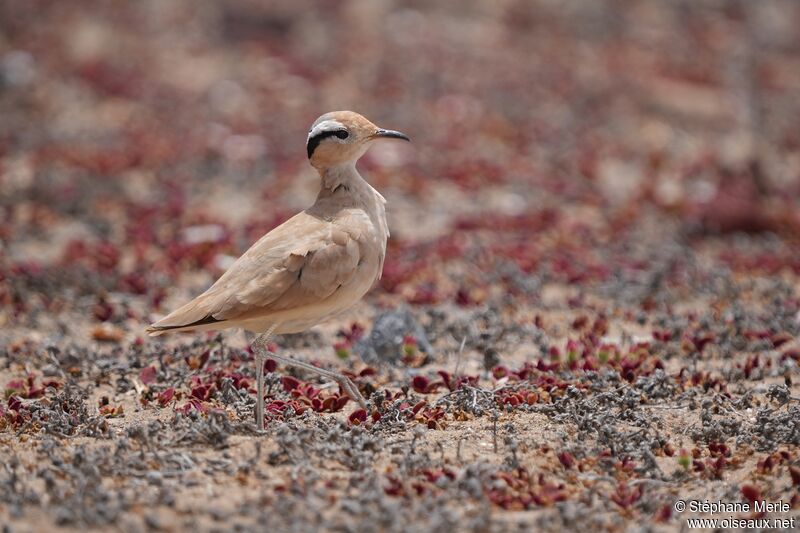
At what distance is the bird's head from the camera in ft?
A: 21.1

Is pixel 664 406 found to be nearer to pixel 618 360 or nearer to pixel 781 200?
pixel 618 360

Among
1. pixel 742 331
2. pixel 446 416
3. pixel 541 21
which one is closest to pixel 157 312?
pixel 446 416

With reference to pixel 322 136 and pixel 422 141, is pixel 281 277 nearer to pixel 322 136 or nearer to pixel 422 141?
pixel 322 136

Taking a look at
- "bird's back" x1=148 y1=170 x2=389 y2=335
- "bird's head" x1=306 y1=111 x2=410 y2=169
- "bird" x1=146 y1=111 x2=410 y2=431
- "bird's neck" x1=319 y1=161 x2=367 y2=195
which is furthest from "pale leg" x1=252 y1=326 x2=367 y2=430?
"bird's head" x1=306 y1=111 x2=410 y2=169

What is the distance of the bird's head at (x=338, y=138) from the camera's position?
6.42 meters

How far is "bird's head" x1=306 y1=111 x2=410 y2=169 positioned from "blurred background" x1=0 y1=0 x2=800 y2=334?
97.9 inches

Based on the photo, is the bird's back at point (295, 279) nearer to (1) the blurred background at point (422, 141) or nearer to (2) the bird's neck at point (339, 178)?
(2) the bird's neck at point (339, 178)

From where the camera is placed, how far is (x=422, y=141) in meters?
14.6

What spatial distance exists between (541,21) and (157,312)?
46.6 feet

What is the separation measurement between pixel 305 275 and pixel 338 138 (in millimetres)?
1062

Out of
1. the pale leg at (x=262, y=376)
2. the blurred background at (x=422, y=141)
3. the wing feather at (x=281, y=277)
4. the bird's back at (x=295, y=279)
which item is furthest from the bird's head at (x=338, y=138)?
the blurred background at (x=422, y=141)

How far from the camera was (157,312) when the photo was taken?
8.54 meters

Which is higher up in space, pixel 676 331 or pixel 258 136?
pixel 258 136

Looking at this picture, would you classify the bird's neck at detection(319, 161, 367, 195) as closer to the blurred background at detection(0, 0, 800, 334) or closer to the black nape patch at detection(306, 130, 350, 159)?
the black nape patch at detection(306, 130, 350, 159)
